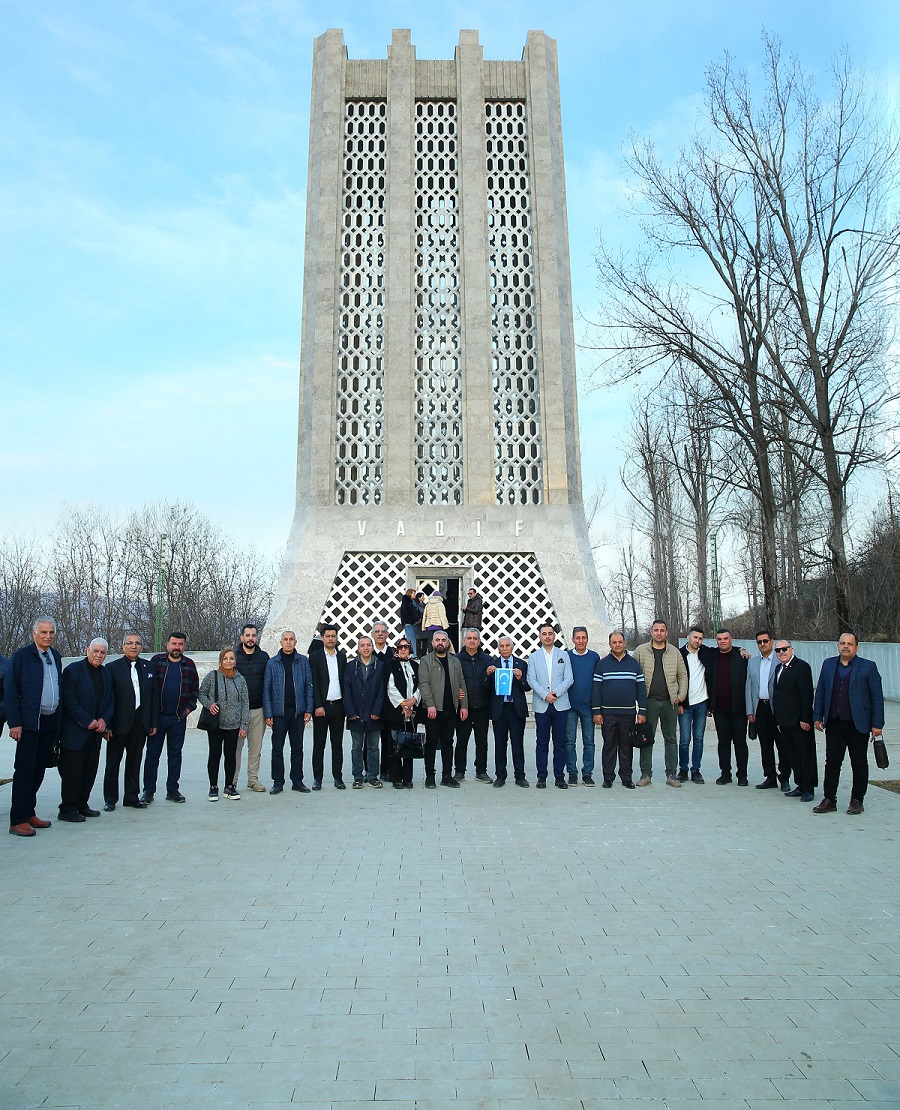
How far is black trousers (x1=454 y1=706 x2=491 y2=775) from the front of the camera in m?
9.70

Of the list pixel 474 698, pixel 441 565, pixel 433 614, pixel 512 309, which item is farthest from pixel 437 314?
pixel 474 698

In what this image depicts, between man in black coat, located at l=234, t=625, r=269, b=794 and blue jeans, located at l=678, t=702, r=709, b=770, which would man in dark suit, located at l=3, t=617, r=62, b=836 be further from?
blue jeans, located at l=678, t=702, r=709, b=770

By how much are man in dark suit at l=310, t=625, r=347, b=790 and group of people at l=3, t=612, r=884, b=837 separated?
0.05ft

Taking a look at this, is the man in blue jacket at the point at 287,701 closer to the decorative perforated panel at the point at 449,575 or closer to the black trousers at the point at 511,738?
the black trousers at the point at 511,738

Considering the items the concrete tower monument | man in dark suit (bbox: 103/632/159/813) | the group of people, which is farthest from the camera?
the concrete tower monument

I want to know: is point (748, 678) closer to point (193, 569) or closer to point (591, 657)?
point (591, 657)

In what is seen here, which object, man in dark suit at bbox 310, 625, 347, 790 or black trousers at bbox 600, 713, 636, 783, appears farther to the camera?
man in dark suit at bbox 310, 625, 347, 790

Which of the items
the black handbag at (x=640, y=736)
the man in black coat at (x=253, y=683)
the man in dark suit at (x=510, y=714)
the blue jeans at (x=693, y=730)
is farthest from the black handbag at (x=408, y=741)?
the blue jeans at (x=693, y=730)

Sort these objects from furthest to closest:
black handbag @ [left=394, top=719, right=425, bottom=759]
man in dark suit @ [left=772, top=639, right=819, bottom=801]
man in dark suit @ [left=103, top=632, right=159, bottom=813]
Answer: black handbag @ [left=394, top=719, right=425, bottom=759] < man in dark suit @ [left=772, top=639, right=819, bottom=801] < man in dark suit @ [left=103, top=632, right=159, bottom=813]

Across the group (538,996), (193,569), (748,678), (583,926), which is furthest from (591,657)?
(193,569)

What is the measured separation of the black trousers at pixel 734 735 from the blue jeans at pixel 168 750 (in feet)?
18.3

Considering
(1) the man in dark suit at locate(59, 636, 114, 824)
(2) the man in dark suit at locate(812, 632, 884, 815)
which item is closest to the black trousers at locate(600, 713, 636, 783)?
(2) the man in dark suit at locate(812, 632, 884, 815)

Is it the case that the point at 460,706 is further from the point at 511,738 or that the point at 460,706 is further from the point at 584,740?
the point at 584,740

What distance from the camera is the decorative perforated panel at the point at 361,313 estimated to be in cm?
1944
